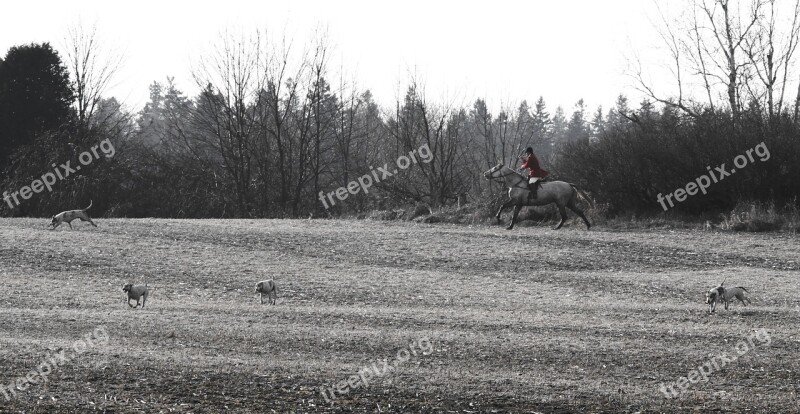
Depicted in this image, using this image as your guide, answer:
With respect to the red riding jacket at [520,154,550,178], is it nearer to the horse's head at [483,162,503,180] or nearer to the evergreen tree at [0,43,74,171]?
the horse's head at [483,162,503,180]

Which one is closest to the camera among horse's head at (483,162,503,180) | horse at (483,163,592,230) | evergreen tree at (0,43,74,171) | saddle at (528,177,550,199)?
horse's head at (483,162,503,180)

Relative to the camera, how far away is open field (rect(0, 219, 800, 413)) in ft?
32.6

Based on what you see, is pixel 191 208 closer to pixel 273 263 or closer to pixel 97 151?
pixel 97 151

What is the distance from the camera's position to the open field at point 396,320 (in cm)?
993

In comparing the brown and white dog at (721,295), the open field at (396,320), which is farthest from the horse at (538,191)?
the brown and white dog at (721,295)

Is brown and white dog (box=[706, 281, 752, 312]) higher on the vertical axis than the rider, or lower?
lower

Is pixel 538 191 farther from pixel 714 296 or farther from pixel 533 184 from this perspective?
pixel 714 296

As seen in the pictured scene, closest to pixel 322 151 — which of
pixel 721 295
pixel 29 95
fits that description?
pixel 29 95

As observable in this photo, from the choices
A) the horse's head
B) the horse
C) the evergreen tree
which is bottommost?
the horse

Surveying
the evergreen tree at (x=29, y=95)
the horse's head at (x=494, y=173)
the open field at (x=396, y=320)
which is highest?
the evergreen tree at (x=29, y=95)

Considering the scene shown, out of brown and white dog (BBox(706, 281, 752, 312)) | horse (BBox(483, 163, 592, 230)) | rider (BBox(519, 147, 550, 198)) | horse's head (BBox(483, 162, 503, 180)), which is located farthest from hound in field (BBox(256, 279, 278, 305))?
horse (BBox(483, 163, 592, 230))

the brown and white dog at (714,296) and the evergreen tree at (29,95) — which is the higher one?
the evergreen tree at (29,95)

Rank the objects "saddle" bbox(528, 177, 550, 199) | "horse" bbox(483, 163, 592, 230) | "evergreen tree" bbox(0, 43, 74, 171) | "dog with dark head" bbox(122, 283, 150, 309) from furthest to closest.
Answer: "evergreen tree" bbox(0, 43, 74, 171) < "horse" bbox(483, 163, 592, 230) < "saddle" bbox(528, 177, 550, 199) < "dog with dark head" bbox(122, 283, 150, 309)

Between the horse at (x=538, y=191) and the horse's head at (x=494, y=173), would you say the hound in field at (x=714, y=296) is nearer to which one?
the horse's head at (x=494, y=173)
